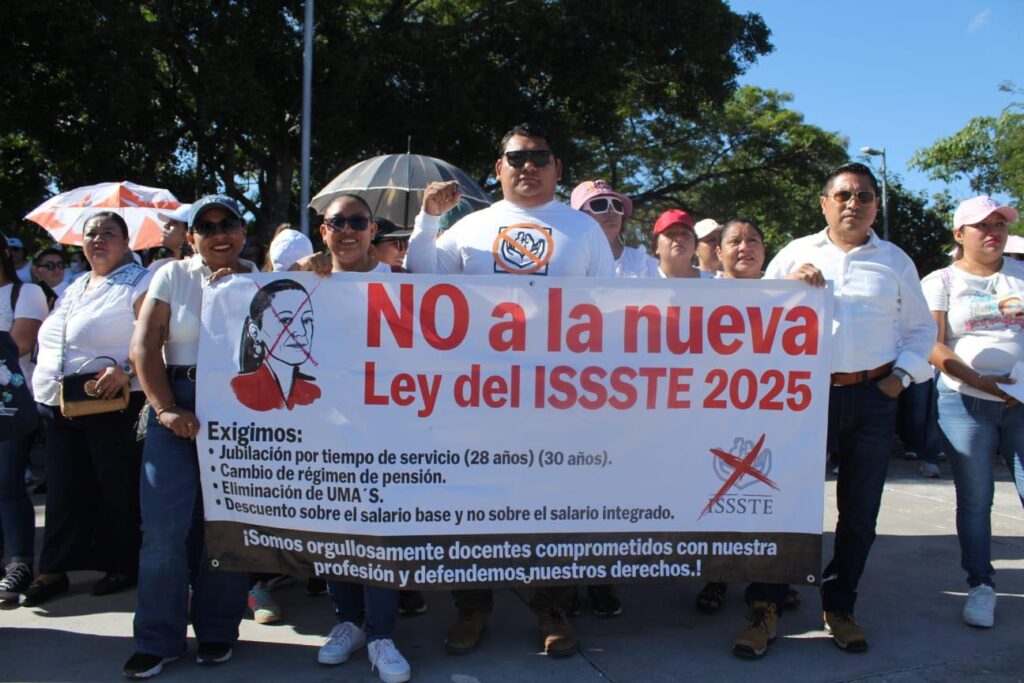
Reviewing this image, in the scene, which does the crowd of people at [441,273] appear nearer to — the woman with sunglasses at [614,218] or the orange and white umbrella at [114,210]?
the woman with sunglasses at [614,218]

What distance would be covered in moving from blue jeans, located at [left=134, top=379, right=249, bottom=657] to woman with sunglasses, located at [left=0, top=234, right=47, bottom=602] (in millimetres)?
1322

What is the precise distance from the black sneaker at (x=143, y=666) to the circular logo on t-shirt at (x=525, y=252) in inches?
82.8

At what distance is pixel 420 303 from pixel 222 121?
13442 mm

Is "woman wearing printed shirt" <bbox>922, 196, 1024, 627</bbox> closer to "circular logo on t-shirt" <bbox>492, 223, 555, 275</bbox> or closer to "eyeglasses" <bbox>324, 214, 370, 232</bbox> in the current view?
"circular logo on t-shirt" <bbox>492, 223, 555, 275</bbox>

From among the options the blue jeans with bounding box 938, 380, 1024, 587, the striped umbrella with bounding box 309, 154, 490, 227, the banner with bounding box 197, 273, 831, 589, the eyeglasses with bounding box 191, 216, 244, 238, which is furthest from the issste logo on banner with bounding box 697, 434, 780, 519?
the striped umbrella with bounding box 309, 154, 490, 227

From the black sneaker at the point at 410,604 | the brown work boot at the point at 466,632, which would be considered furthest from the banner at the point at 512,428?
the black sneaker at the point at 410,604

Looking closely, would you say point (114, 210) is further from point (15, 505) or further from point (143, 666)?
point (143, 666)

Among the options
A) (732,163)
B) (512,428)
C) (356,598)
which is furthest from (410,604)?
(732,163)

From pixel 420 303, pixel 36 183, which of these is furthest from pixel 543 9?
pixel 420 303

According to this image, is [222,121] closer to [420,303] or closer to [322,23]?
[322,23]

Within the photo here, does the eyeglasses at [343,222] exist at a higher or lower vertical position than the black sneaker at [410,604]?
higher

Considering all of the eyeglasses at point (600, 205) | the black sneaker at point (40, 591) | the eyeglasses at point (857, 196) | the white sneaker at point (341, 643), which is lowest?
A: the black sneaker at point (40, 591)

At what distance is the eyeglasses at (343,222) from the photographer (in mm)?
3814

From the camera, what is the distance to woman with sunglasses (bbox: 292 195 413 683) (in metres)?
3.61
